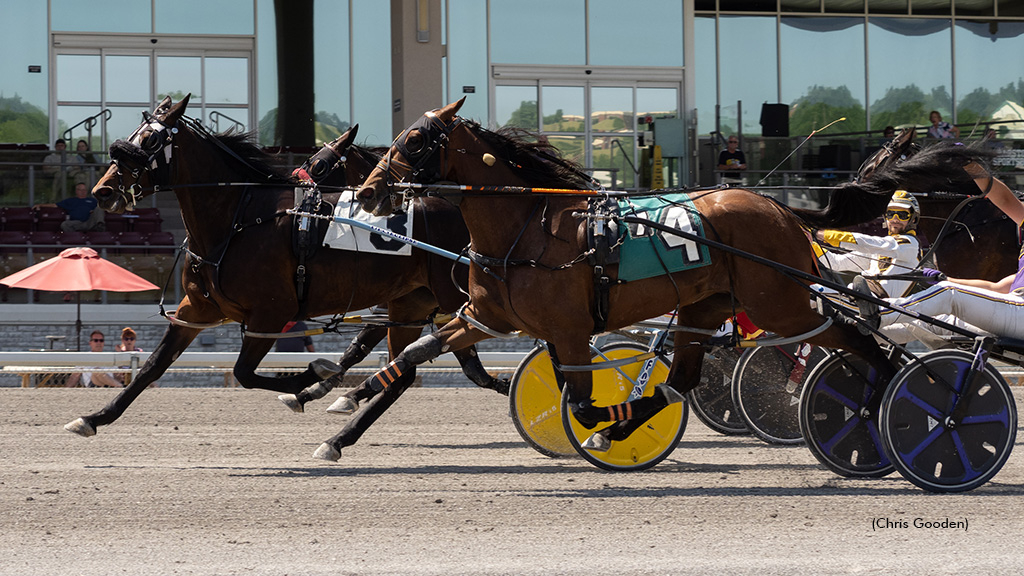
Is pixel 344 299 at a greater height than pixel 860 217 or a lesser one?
lesser

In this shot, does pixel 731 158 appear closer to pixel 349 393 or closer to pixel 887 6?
pixel 887 6

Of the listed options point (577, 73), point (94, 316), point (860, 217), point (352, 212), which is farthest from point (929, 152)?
point (577, 73)

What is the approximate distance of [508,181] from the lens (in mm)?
6074

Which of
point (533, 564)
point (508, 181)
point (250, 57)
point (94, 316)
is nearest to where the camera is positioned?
point (533, 564)

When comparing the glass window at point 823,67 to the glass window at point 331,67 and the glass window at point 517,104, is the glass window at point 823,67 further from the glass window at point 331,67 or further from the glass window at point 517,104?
the glass window at point 331,67

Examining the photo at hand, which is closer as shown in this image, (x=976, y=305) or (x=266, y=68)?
→ (x=976, y=305)

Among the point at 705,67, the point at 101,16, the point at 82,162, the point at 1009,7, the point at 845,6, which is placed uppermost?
the point at 1009,7

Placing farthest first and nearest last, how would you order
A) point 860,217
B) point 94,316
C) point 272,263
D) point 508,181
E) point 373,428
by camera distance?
point 94,316, point 373,428, point 272,263, point 860,217, point 508,181

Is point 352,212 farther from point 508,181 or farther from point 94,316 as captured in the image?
point 94,316

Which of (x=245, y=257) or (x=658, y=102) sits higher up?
(x=658, y=102)

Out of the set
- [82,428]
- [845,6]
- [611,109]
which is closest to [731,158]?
[611,109]

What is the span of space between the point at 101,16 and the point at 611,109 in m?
8.60

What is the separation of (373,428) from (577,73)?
12921 mm

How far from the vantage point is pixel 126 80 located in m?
19.6
